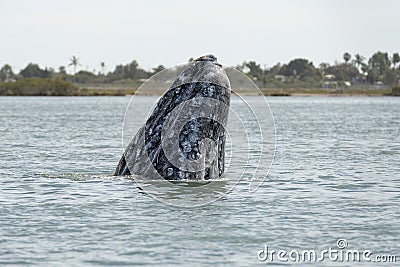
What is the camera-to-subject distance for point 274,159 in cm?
2062

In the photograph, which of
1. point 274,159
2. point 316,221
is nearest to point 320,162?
point 274,159

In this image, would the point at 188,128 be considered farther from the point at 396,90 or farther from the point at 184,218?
the point at 396,90

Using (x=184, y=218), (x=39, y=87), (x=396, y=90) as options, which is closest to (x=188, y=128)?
(x=184, y=218)

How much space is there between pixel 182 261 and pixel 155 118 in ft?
14.5

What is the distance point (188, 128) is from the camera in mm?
13172

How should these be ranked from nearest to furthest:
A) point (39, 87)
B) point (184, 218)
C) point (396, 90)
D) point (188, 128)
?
point (184, 218), point (188, 128), point (39, 87), point (396, 90)

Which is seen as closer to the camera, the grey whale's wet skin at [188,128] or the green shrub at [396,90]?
the grey whale's wet skin at [188,128]

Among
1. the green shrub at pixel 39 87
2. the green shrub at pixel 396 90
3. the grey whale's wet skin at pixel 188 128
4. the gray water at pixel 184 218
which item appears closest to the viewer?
the gray water at pixel 184 218

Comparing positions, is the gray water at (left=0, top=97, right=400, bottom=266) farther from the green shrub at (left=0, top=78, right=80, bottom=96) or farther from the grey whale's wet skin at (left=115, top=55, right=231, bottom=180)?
the green shrub at (left=0, top=78, right=80, bottom=96)

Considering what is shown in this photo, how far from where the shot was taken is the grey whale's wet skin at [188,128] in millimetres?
13156

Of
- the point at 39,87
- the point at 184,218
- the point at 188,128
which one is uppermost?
the point at 188,128

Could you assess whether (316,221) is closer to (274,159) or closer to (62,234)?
(62,234)

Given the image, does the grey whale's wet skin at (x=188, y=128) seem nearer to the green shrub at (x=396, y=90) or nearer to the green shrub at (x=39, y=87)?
the green shrub at (x=39, y=87)

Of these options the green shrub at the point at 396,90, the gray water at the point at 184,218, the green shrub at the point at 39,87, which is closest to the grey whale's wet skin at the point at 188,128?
the gray water at the point at 184,218
